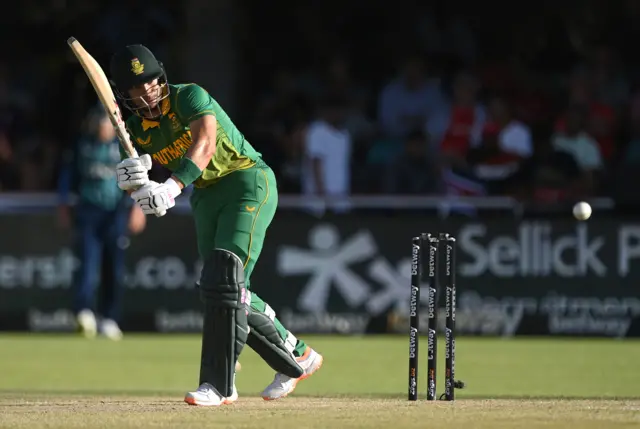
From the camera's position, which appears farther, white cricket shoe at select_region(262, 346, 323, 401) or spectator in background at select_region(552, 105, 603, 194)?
spectator in background at select_region(552, 105, 603, 194)

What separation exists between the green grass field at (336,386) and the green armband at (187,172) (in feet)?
3.98

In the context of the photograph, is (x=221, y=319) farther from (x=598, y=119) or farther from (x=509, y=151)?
(x=598, y=119)

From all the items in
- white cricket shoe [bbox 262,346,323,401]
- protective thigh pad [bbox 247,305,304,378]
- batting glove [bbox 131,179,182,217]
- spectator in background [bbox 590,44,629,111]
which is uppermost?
spectator in background [bbox 590,44,629,111]

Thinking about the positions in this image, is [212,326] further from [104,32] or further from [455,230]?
[104,32]

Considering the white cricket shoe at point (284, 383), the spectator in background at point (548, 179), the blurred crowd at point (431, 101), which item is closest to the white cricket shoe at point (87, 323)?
the blurred crowd at point (431, 101)

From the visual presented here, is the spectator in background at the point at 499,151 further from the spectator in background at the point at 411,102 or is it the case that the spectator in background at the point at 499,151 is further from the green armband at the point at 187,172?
the green armband at the point at 187,172

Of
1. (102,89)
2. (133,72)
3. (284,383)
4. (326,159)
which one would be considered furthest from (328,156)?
(133,72)

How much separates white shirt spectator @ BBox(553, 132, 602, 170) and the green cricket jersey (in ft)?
24.4

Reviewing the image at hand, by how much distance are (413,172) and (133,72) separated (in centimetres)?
778

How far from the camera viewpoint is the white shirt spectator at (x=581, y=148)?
14.8m

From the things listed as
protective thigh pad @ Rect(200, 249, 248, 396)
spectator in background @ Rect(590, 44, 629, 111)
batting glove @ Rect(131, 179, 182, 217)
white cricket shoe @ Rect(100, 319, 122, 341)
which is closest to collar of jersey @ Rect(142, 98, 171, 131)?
batting glove @ Rect(131, 179, 182, 217)

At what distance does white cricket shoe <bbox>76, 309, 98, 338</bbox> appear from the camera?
14000 mm

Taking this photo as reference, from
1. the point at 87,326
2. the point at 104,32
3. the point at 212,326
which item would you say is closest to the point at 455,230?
the point at 87,326

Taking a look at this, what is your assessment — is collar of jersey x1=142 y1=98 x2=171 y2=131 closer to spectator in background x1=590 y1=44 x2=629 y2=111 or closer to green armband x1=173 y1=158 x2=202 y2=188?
green armband x1=173 y1=158 x2=202 y2=188
